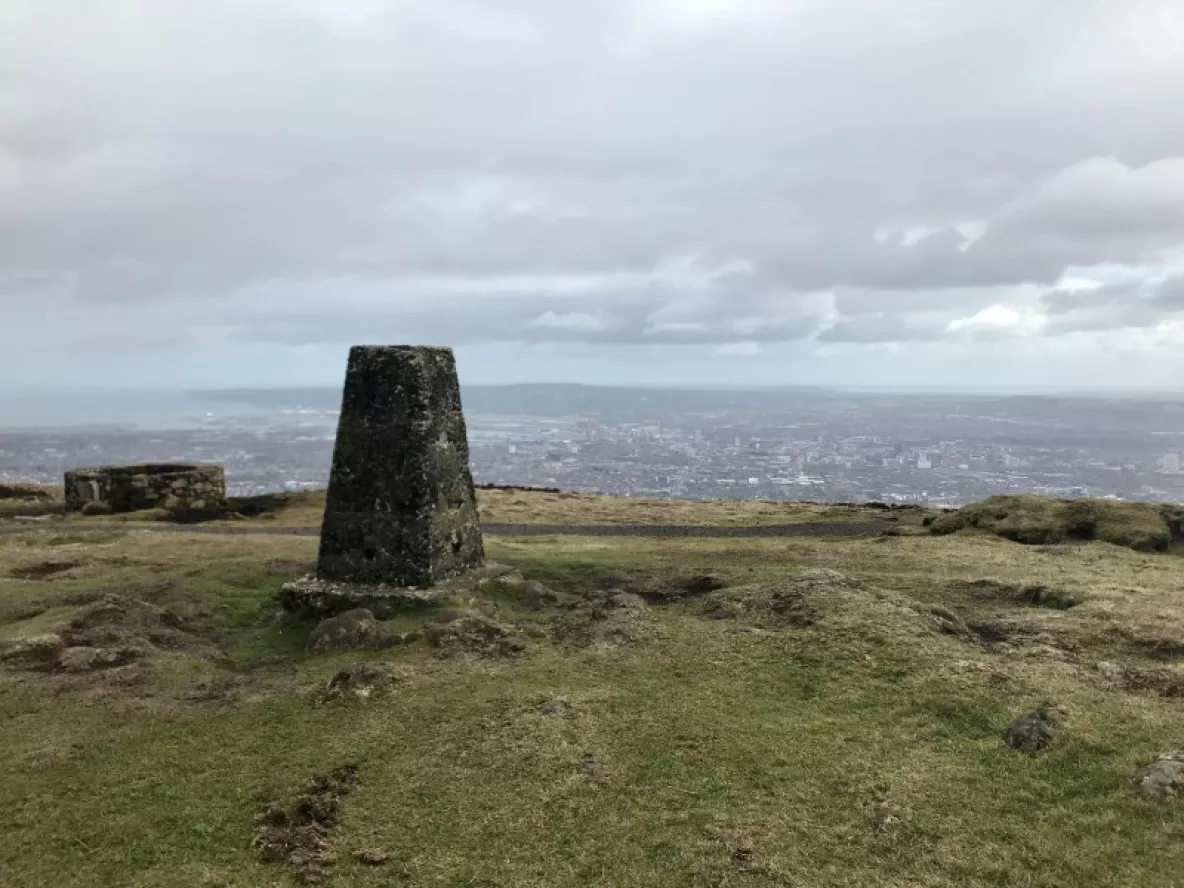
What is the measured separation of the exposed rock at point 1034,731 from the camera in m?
9.42

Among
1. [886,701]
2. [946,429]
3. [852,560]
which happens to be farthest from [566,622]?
[946,429]

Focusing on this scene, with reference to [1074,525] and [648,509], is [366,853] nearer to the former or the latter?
[1074,525]

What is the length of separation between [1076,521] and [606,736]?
19.1m

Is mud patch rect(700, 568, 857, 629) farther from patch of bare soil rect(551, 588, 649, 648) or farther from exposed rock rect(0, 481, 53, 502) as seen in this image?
exposed rock rect(0, 481, 53, 502)

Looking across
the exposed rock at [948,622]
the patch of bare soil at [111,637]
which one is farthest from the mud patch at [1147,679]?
the patch of bare soil at [111,637]

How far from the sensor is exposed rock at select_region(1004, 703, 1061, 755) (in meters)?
9.42

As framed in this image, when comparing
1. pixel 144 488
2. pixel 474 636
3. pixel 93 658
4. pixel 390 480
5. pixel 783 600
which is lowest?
pixel 93 658

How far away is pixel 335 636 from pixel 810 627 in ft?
25.3

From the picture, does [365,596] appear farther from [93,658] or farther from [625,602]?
[625,602]

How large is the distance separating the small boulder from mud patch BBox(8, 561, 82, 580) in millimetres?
9283

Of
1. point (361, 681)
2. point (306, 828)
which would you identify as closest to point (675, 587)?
point (361, 681)

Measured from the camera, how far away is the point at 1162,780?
835cm

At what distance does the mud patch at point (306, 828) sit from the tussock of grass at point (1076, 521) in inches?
815

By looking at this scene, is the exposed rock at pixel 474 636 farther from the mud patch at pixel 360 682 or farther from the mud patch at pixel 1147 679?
the mud patch at pixel 1147 679
